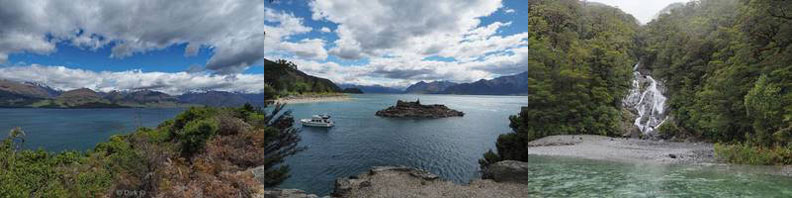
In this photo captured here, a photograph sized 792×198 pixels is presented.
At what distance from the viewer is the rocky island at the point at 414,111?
4.35 metres

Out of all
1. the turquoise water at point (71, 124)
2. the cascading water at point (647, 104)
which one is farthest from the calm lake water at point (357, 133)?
the cascading water at point (647, 104)

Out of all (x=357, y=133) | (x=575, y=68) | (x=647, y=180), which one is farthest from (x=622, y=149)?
(x=357, y=133)

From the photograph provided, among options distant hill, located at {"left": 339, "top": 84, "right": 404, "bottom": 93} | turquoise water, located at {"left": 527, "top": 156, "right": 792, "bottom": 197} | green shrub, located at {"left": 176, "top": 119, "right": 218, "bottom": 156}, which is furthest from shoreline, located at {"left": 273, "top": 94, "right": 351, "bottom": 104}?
turquoise water, located at {"left": 527, "top": 156, "right": 792, "bottom": 197}

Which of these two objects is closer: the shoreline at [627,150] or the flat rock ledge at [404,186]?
the flat rock ledge at [404,186]

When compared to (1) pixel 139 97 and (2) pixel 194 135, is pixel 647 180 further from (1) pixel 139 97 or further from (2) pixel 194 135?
(1) pixel 139 97

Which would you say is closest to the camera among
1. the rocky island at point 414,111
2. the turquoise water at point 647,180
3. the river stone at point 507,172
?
the rocky island at point 414,111

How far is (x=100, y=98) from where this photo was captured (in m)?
4.25

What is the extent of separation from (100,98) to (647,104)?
504 inches

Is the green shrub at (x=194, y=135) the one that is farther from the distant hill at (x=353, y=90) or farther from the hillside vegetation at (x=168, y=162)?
the distant hill at (x=353, y=90)

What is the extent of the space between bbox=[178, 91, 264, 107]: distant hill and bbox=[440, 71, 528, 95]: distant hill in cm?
207

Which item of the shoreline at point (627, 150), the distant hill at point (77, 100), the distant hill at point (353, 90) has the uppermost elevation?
the distant hill at point (353, 90)

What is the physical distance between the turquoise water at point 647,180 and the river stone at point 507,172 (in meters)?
2.79

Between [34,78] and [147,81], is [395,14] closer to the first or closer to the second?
[147,81]

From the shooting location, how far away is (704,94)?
37.8 ft
